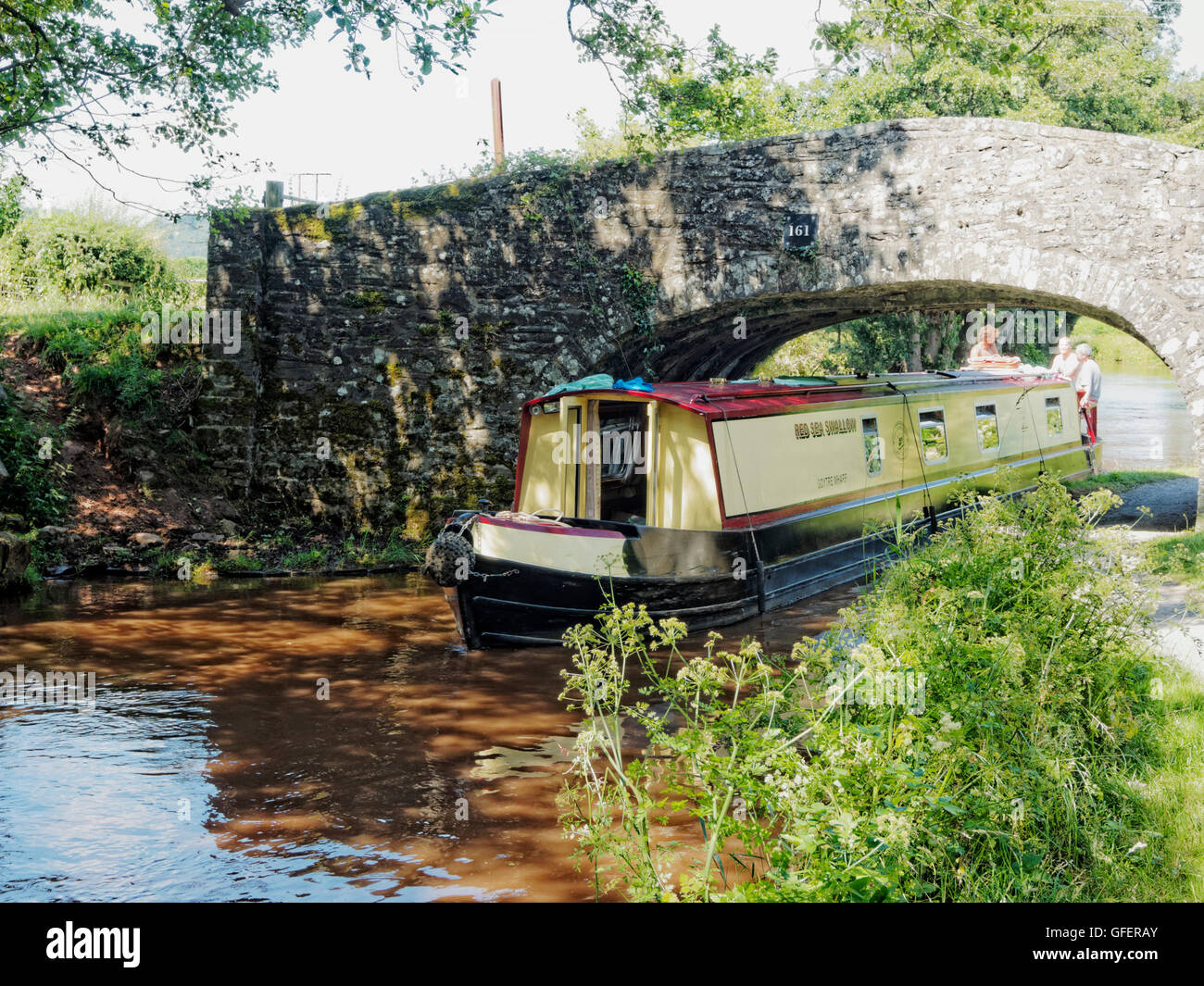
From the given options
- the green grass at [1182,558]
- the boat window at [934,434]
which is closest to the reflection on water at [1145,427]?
the boat window at [934,434]

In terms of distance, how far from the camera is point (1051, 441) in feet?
40.4

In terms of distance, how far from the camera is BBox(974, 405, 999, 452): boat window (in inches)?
430

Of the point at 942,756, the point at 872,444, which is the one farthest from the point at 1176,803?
the point at 872,444

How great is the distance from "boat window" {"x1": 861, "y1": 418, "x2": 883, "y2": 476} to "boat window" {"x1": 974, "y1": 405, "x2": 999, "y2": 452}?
6.76 ft

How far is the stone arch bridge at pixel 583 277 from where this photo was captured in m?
Result: 8.82

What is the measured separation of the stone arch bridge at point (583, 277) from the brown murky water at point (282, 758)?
2930 millimetres

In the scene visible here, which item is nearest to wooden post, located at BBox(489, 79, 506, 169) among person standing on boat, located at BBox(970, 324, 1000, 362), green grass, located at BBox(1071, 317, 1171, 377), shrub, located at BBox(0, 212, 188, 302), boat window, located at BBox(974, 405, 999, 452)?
shrub, located at BBox(0, 212, 188, 302)

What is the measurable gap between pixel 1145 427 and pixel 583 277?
13555 millimetres

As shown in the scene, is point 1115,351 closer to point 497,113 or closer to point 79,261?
point 497,113

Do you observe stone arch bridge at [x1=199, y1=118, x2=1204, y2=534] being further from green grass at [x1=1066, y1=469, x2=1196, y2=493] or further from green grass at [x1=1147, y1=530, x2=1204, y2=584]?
green grass at [x1=1066, y1=469, x2=1196, y2=493]

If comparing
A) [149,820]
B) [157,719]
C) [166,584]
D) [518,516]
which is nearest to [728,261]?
[518,516]

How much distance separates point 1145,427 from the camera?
751 inches
